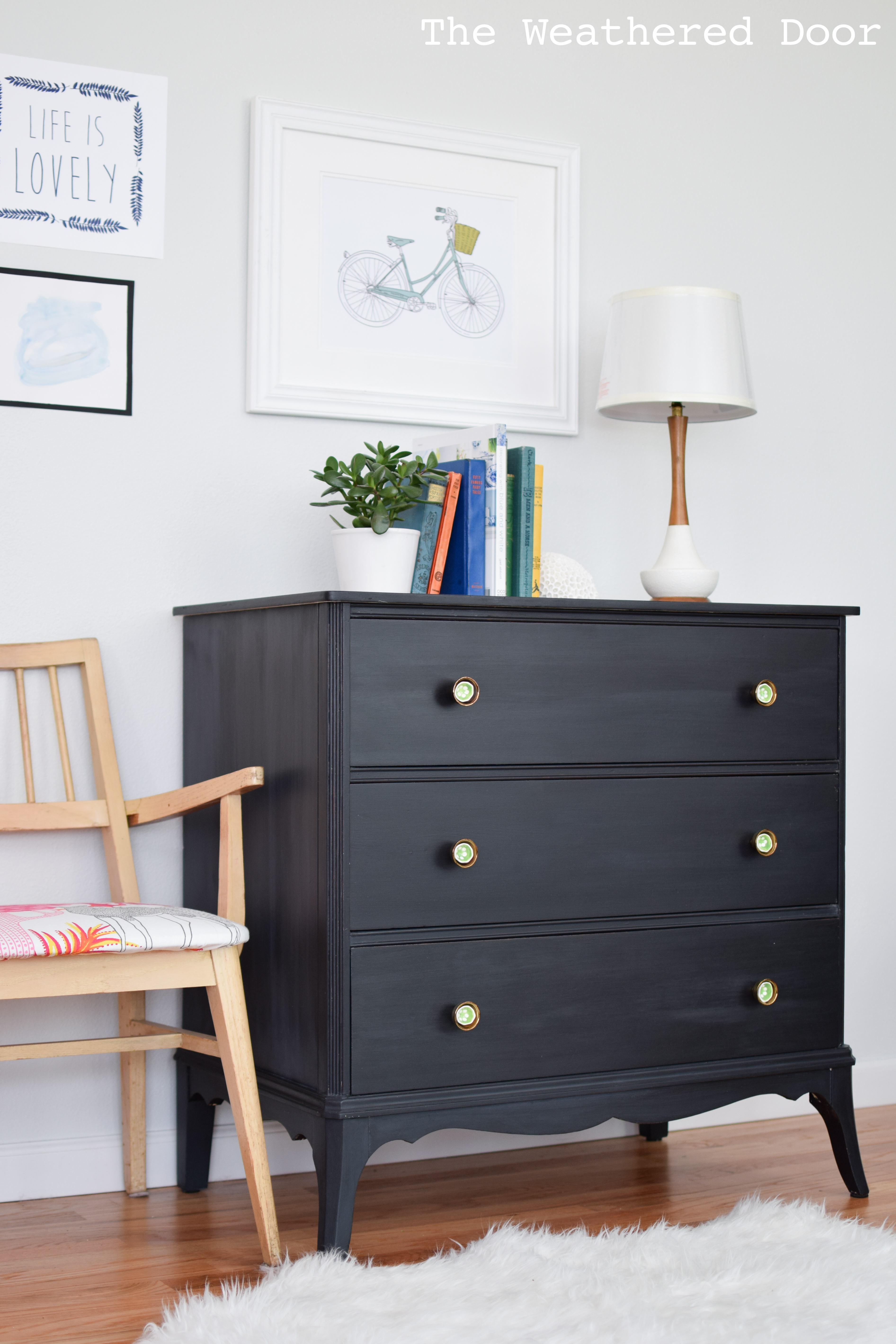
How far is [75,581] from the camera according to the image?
7.25ft

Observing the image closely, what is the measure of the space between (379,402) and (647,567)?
24.2 inches

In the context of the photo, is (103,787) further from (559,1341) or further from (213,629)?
(559,1341)

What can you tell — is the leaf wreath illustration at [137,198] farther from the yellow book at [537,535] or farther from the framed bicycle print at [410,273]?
the yellow book at [537,535]

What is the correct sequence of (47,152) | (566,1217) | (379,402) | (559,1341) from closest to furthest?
(559,1341)
(566,1217)
(47,152)
(379,402)

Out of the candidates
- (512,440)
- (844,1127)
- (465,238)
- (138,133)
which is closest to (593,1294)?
(844,1127)

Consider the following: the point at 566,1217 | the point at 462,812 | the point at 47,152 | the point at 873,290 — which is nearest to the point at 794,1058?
the point at 566,1217

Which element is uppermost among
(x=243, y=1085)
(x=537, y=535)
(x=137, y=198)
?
(x=137, y=198)

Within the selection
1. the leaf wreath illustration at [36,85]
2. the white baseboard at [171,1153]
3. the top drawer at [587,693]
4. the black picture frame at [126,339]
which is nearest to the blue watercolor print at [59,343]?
the black picture frame at [126,339]

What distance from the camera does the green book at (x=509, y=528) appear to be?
7.06 ft

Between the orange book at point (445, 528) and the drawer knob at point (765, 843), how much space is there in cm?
62

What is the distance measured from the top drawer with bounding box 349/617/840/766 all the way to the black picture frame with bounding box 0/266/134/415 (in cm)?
72

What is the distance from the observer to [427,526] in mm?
2125

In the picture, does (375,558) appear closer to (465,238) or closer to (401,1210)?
(465,238)

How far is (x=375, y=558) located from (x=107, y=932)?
0.68 meters
